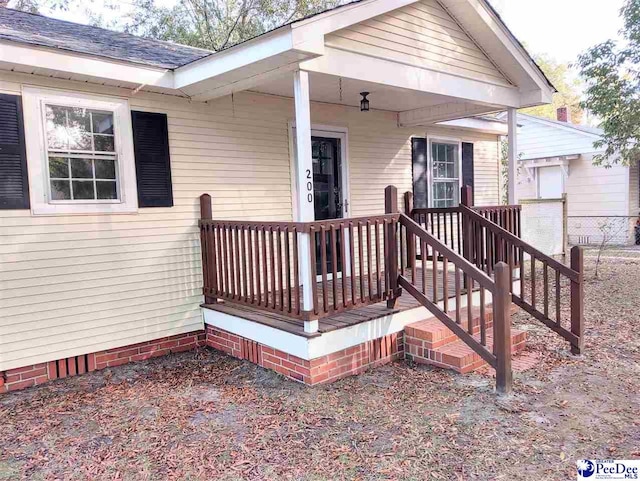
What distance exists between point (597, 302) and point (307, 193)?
5.01 meters

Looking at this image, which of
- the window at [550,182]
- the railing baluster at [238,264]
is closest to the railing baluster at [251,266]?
the railing baluster at [238,264]

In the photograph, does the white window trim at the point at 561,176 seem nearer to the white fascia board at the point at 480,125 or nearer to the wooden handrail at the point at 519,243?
the white fascia board at the point at 480,125

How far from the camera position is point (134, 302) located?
15.3ft

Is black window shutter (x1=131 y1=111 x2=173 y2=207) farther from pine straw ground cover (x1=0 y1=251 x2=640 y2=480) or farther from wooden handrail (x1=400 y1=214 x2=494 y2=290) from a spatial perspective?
wooden handrail (x1=400 y1=214 x2=494 y2=290)

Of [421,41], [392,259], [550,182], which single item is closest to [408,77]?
[421,41]

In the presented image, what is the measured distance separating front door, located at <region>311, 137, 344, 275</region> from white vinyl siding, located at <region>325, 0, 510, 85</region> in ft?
5.51

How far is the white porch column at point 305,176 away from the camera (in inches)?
152

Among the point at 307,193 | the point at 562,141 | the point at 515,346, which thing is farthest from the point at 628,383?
the point at 562,141

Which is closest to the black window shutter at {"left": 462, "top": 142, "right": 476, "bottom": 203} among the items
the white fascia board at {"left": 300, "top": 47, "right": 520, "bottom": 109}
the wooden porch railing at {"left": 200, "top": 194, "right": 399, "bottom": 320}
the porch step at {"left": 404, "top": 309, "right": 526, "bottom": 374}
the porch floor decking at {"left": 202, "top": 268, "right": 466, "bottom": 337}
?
the white fascia board at {"left": 300, "top": 47, "right": 520, "bottom": 109}

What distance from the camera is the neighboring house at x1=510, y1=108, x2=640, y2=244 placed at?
13789mm

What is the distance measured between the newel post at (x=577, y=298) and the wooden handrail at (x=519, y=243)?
60 mm

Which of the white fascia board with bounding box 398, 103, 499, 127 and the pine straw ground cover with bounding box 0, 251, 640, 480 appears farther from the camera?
the white fascia board with bounding box 398, 103, 499, 127

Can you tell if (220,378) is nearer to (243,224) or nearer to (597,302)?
(243,224)

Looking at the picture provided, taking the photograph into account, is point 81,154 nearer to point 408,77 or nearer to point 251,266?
point 251,266
